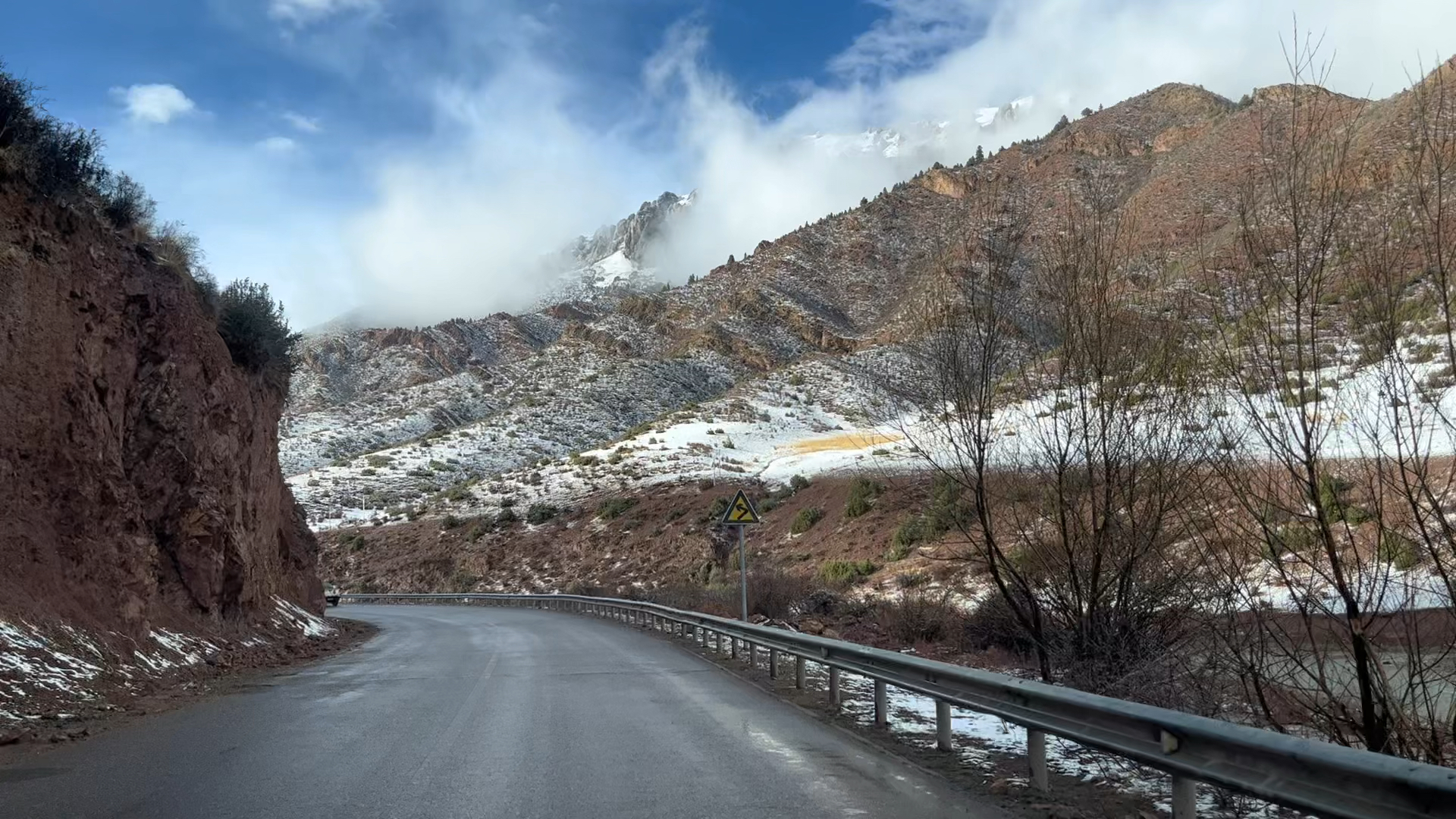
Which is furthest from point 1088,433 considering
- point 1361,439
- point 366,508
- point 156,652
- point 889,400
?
point 366,508

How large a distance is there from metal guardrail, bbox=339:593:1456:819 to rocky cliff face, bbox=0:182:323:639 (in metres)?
10.6

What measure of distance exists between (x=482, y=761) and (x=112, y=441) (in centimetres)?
1090

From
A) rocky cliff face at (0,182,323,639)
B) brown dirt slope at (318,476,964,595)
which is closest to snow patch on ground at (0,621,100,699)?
rocky cliff face at (0,182,323,639)

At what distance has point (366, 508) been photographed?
65.1 metres

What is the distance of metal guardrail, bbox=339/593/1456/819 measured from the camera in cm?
409

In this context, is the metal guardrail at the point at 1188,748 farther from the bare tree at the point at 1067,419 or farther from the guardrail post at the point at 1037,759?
the bare tree at the point at 1067,419

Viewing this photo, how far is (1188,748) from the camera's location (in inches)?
216

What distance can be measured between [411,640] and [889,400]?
1610 centimetres

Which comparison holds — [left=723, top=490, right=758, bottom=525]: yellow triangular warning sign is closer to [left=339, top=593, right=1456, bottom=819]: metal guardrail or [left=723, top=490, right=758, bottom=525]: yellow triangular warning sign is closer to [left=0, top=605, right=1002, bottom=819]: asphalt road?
[left=0, top=605, right=1002, bottom=819]: asphalt road

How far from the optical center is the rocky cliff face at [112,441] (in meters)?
13.6

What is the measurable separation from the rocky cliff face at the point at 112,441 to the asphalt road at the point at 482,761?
9.90 feet

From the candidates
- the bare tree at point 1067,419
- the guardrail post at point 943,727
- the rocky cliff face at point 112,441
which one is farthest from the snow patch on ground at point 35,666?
the bare tree at point 1067,419

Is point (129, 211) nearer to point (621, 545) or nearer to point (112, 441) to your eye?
point (112, 441)

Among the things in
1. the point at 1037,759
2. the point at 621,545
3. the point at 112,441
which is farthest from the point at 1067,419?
the point at 621,545
